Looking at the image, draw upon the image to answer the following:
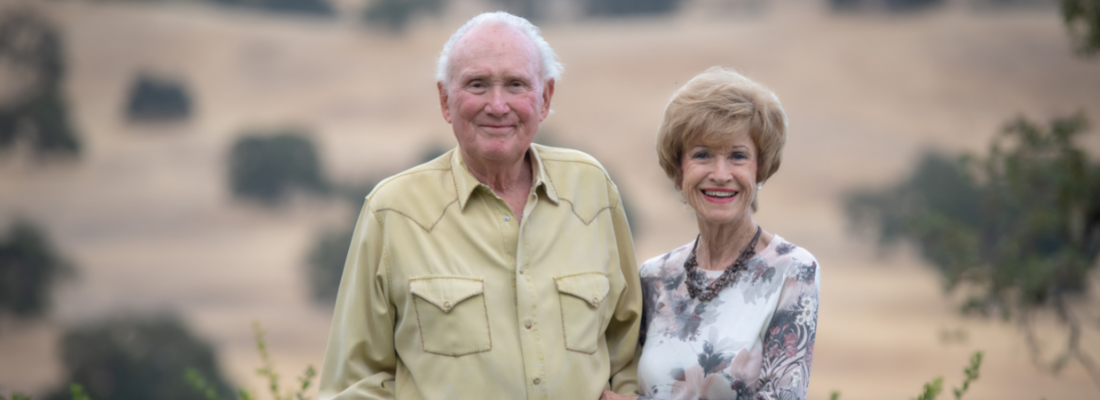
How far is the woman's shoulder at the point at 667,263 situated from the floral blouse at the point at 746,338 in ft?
0.45

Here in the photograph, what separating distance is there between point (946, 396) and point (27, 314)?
87.4ft

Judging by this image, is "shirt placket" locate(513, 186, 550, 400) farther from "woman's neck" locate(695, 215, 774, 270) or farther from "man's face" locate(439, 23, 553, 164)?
"woman's neck" locate(695, 215, 774, 270)

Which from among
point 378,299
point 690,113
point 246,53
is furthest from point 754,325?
point 246,53

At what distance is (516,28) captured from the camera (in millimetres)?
2809

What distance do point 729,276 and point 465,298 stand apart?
2.54 ft

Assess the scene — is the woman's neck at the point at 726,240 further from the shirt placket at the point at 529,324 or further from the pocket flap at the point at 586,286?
the shirt placket at the point at 529,324

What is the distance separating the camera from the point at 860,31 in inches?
1784

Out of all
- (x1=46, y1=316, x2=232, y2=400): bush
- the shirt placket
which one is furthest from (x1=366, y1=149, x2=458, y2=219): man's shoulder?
(x1=46, y1=316, x2=232, y2=400): bush

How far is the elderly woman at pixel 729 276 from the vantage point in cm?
262

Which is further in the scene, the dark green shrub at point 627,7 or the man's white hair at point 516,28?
the dark green shrub at point 627,7

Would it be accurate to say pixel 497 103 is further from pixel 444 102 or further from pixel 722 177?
pixel 722 177

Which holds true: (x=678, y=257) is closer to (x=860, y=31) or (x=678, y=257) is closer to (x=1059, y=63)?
(x=1059, y=63)

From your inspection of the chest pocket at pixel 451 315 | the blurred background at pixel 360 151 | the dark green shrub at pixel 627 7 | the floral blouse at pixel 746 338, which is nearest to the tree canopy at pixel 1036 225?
the floral blouse at pixel 746 338

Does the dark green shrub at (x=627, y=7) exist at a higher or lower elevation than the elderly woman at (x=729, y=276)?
higher
